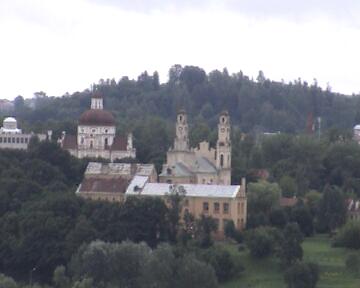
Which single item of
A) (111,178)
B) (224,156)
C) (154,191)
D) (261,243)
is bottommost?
(261,243)

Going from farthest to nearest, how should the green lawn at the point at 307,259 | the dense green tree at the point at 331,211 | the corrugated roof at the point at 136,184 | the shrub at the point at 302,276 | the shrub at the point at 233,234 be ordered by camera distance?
→ the corrugated roof at the point at 136,184
the dense green tree at the point at 331,211
the shrub at the point at 233,234
the green lawn at the point at 307,259
the shrub at the point at 302,276

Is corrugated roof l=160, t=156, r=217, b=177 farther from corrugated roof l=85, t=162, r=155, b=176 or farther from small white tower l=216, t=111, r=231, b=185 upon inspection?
corrugated roof l=85, t=162, r=155, b=176

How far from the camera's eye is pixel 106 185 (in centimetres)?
7838

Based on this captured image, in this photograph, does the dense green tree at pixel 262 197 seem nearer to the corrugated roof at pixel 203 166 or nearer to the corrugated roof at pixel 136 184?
the corrugated roof at pixel 203 166

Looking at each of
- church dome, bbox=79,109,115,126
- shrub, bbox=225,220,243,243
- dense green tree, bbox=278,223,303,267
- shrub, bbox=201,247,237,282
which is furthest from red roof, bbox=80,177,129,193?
church dome, bbox=79,109,115,126

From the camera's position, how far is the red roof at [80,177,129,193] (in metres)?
78.0

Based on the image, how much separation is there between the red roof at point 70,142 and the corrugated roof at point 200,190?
1535cm

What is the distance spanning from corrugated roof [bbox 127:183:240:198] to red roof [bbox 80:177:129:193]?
1.37m

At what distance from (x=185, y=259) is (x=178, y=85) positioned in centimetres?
9612

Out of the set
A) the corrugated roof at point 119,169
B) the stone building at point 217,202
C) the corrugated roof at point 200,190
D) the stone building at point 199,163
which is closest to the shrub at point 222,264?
the stone building at point 217,202

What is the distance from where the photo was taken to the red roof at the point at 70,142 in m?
92.0

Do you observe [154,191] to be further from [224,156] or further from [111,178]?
[224,156]

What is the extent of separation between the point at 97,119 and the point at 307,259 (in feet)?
94.1

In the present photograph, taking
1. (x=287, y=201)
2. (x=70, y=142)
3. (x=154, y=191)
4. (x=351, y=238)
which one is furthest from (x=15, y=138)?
(x=351, y=238)
